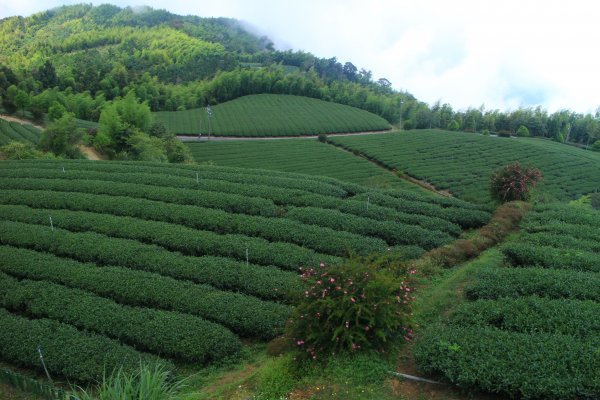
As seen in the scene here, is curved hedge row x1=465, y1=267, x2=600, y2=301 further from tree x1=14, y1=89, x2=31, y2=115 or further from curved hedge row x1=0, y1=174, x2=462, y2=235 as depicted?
tree x1=14, y1=89, x2=31, y2=115

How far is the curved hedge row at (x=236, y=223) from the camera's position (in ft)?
50.2

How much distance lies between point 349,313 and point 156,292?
6.81 meters

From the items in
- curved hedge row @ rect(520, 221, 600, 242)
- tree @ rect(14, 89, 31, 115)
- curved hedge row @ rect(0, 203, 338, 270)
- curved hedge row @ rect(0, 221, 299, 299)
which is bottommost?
curved hedge row @ rect(0, 221, 299, 299)

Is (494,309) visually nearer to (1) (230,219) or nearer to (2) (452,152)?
(1) (230,219)

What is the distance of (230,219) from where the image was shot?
56.3ft

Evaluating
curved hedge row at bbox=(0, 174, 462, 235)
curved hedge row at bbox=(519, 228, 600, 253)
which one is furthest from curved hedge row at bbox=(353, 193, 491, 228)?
curved hedge row at bbox=(519, 228, 600, 253)

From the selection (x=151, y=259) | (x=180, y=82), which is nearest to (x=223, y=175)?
(x=151, y=259)

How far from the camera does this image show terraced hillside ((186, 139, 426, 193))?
1732 inches

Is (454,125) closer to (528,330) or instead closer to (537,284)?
(537,284)

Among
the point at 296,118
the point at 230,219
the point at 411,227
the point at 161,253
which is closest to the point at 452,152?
the point at 296,118

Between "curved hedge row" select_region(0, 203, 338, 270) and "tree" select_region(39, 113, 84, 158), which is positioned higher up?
"tree" select_region(39, 113, 84, 158)

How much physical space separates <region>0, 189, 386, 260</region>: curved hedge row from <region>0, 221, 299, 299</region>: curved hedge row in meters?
1.30

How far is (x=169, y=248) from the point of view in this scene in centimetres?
1542

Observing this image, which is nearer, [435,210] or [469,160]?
[435,210]
